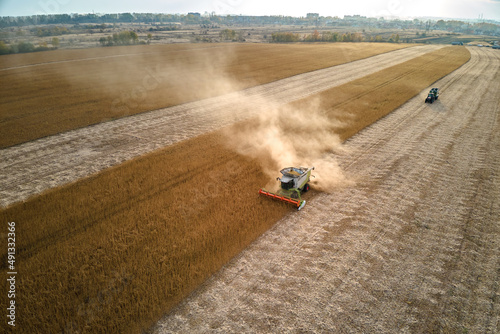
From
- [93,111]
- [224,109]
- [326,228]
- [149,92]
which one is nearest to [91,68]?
[149,92]

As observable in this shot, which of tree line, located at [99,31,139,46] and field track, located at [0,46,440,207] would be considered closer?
field track, located at [0,46,440,207]

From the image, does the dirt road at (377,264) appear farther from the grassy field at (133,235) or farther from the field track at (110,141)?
the field track at (110,141)

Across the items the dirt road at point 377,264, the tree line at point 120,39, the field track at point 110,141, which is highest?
the tree line at point 120,39

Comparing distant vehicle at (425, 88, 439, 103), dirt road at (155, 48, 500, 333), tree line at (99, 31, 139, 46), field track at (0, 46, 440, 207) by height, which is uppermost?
tree line at (99, 31, 139, 46)

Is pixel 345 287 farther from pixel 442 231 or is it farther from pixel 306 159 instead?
pixel 306 159

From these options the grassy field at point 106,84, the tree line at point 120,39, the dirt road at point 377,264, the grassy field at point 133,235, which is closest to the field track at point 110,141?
the grassy field at point 133,235

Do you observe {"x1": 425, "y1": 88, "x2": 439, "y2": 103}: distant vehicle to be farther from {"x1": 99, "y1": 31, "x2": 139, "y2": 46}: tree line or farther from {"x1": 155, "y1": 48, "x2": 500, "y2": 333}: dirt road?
{"x1": 99, "y1": 31, "x2": 139, "y2": 46}: tree line

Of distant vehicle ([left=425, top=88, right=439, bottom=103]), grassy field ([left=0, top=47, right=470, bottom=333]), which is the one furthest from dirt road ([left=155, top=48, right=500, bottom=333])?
distant vehicle ([left=425, top=88, right=439, bottom=103])
